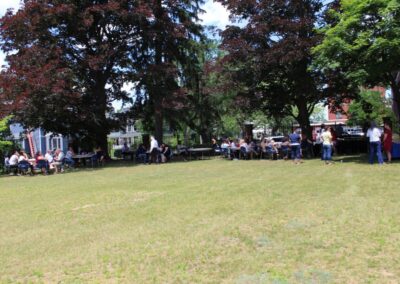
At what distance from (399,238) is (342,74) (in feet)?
59.6

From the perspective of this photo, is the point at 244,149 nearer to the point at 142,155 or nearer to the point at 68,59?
the point at 142,155

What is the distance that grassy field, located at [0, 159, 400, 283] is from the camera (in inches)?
224

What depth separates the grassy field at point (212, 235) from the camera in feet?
18.7

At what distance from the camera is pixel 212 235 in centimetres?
742

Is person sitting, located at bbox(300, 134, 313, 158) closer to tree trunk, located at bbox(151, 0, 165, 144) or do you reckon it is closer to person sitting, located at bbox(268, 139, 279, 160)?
person sitting, located at bbox(268, 139, 279, 160)

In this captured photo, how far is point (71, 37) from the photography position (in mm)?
29594

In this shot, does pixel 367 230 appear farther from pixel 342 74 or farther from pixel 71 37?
pixel 71 37

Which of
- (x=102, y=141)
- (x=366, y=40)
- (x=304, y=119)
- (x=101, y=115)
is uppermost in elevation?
(x=366, y=40)

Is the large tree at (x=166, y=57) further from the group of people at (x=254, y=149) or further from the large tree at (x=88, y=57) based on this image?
the group of people at (x=254, y=149)

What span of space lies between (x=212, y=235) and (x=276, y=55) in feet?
57.2

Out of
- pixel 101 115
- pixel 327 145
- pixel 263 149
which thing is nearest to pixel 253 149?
pixel 263 149

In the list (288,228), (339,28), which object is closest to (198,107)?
(339,28)

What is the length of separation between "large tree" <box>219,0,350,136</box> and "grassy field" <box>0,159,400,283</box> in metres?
11.7

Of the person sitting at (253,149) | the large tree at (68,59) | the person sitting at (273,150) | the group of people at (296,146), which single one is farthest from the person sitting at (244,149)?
the large tree at (68,59)
